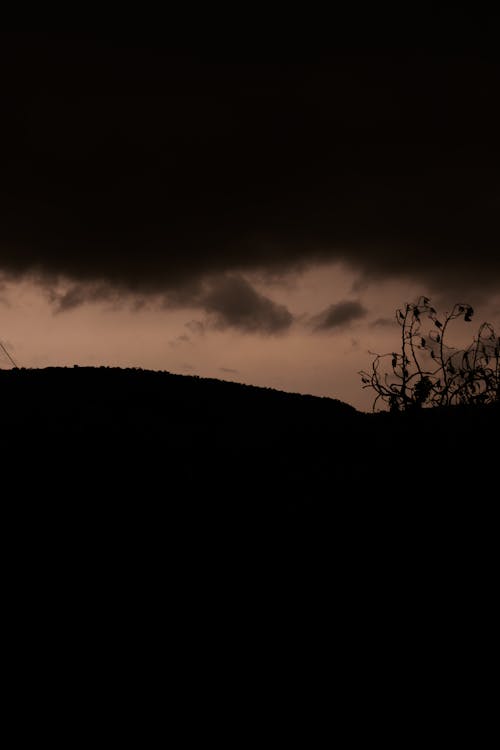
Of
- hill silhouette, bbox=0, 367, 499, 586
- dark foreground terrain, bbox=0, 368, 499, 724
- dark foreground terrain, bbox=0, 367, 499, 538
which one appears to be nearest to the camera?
dark foreground terrain, bbox=0, 368, 499, 724

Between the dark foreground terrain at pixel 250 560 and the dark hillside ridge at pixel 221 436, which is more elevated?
the dark hillside ridge at pixel 221 436

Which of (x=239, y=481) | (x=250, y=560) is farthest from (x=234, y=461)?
(x=250, y=560)

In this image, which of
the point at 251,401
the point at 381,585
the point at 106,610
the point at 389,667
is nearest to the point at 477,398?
the point at 251,401

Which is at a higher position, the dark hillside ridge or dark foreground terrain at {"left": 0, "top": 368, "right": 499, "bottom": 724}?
the dark hillside ridge

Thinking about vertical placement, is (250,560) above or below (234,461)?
below

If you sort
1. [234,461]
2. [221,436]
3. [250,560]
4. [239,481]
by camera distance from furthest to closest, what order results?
1. [221,436]
2. [234,461]
3. [239,481]
4. [250,560]

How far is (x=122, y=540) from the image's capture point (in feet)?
16.4

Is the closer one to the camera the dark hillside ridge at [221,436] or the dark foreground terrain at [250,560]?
the dark foreground terrain at [250,560]

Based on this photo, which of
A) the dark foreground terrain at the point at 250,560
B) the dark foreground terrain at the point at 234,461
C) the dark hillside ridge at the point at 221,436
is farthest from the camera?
the dark hillside ridge at the point at 221,436

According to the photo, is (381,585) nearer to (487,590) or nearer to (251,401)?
(487,590)

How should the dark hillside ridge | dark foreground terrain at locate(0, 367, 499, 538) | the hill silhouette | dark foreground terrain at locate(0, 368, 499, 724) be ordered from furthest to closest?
the dark hillside ridge
dark foreground terrain at locate(0, 367, 499, 538)
the hill silhouette
dark foreground terrain at locate(0, 368, 499, 724)

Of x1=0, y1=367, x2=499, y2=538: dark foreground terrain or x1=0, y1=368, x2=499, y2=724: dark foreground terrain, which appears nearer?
x1=0, y1=368, x2=499, y2=724: dark foreground terrain

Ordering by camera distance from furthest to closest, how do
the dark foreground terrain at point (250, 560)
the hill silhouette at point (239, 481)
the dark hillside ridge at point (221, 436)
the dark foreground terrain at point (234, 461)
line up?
the dark hillside ridge at point (221, 436), the dark foreground terrain at point (234, 461), the hill silhouette at point (239, 481), the dark foreground terrain at point (250, 560)

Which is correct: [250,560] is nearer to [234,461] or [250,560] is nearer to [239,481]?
[239,481]
